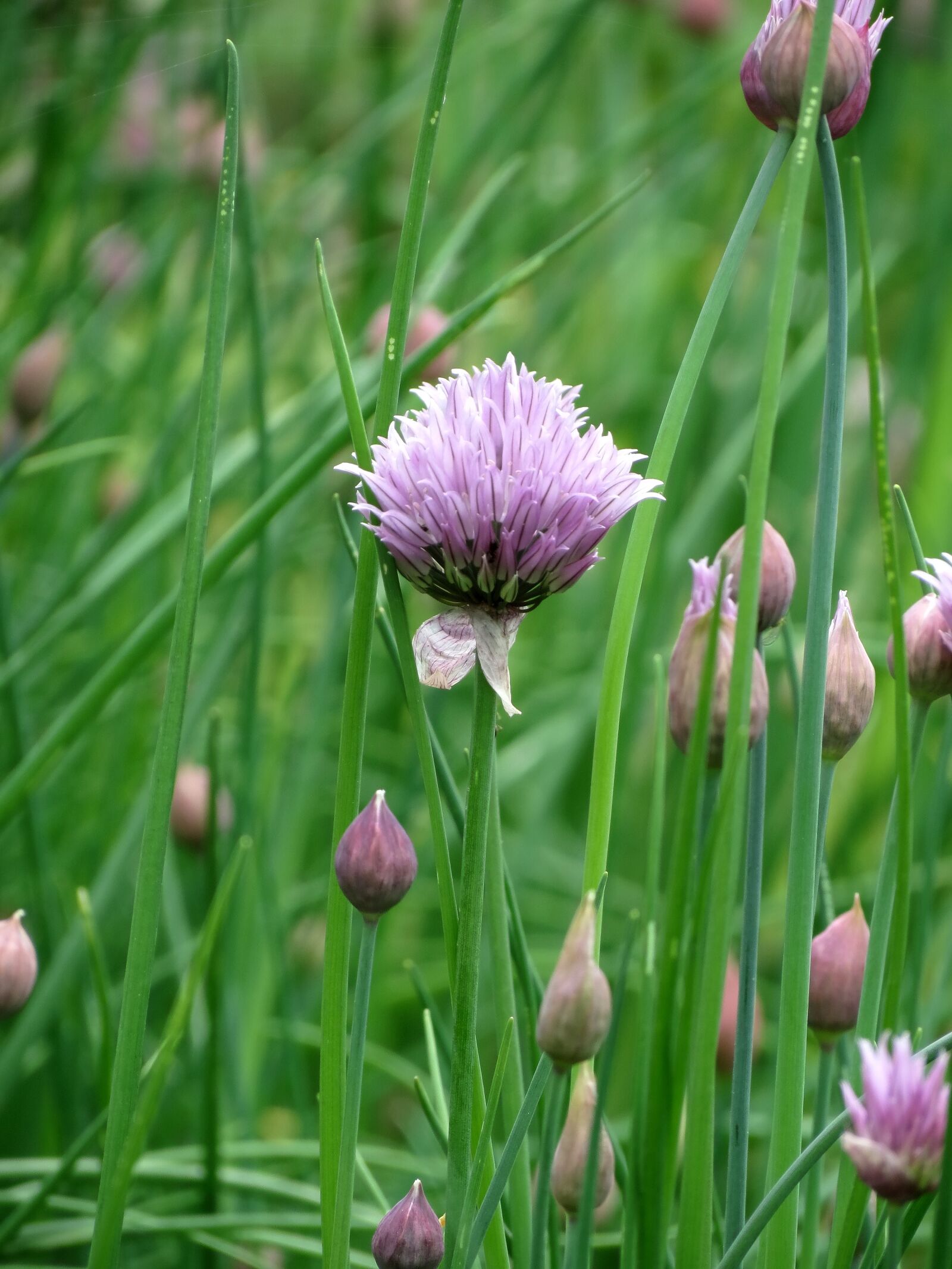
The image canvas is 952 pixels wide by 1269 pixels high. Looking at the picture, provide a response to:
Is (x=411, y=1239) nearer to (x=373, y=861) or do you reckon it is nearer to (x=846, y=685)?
(x=373, y=861)

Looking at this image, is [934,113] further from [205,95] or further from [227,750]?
[227,750]

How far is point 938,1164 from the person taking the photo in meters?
0.31

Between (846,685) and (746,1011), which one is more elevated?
(846,685)

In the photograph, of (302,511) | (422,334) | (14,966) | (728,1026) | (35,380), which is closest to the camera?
(14,966)

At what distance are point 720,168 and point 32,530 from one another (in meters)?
1.39

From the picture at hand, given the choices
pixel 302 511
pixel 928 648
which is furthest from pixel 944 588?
pixel 302 511

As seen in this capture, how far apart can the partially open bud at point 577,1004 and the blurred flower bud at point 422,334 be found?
0.53 meters

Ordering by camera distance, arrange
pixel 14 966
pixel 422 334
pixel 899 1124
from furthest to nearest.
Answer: pixel 422 334
pixel 14 966
pixel 899 1124

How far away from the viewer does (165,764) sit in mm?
392

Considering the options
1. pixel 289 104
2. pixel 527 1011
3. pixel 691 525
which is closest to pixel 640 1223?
pixel 527 1011

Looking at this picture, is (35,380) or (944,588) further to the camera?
(35,380)

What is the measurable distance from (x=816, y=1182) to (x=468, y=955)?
0.59 feet

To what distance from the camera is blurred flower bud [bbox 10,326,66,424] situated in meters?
0.95

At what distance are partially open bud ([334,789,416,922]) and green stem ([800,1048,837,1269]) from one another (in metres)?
0.18
